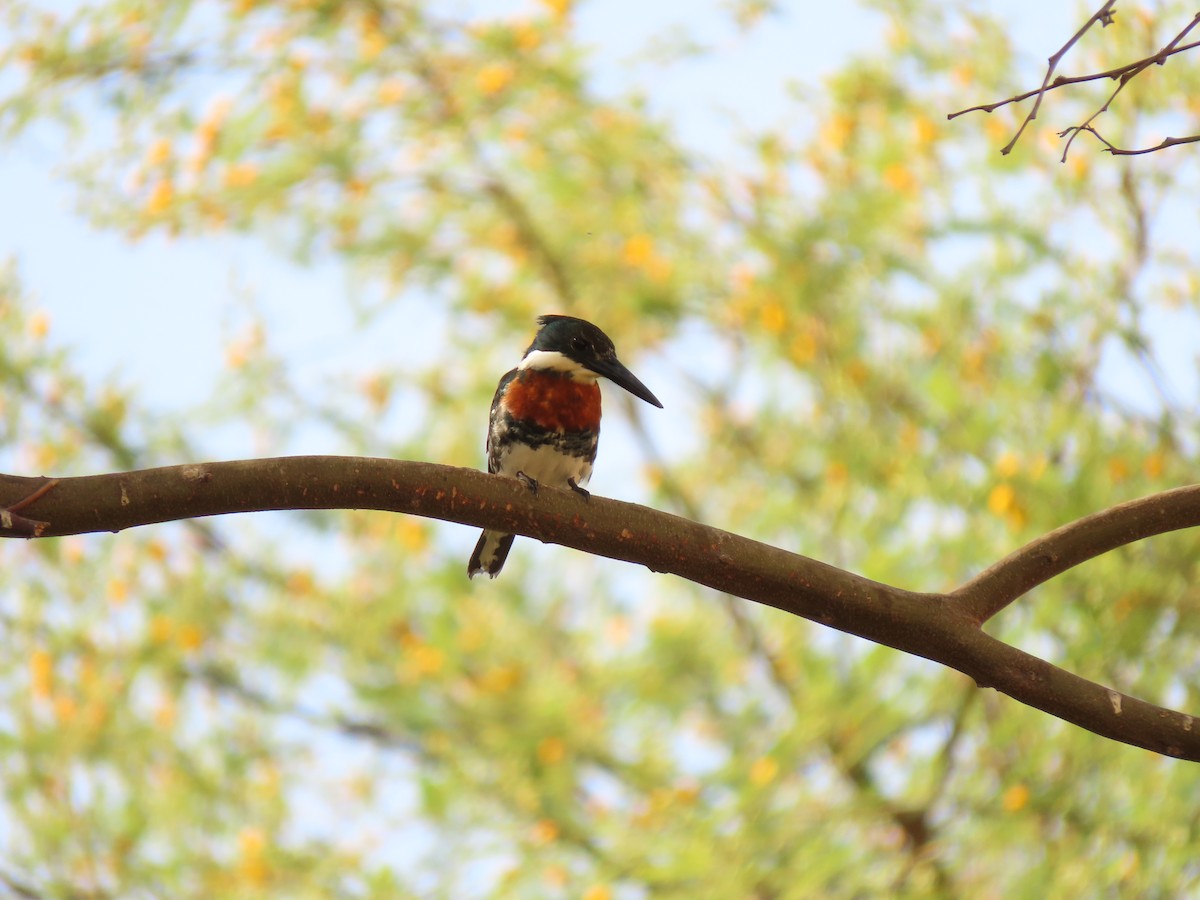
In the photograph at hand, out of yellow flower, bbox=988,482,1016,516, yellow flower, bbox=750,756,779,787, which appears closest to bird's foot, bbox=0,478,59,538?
yellow flower, bbox=750,756,779,787

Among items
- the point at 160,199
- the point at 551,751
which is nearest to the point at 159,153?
the point at 160,199

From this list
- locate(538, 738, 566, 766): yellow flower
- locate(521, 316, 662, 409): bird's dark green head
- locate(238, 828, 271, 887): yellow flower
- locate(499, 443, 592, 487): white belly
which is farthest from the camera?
locate(238, 828, 271, 887): yellow flower

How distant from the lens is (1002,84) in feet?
16.3

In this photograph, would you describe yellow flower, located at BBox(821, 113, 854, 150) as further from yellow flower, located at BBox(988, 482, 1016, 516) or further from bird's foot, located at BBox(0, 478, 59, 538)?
bird's foot, located at BBox(0, 478, 59, 538)

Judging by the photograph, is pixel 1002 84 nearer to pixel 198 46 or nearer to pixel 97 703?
pixel 198 46

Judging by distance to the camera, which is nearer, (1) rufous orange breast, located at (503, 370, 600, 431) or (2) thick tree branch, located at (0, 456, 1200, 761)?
(2) thick tree branch, located at (0, 456, 1200, 761)

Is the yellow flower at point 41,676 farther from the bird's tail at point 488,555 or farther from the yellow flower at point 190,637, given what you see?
the bird's tail at point 488,555

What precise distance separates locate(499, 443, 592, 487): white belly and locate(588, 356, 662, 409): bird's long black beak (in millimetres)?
275

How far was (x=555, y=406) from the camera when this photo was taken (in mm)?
3268

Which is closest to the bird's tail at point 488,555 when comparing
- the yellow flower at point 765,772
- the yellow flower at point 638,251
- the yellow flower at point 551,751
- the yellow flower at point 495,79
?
the yellow flower at point 765,772

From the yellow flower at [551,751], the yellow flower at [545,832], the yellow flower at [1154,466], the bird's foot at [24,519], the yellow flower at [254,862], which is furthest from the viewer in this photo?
the yellow flower at [254,862]

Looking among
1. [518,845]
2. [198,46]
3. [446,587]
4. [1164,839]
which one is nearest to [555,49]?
[198,46]

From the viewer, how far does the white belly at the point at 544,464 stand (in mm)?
3309

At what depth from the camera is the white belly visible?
331 centimetres
